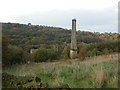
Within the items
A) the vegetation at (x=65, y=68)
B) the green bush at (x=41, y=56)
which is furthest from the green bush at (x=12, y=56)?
the green bush at (x=41, y=56)

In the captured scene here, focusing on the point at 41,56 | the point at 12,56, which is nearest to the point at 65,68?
the point at 12,56

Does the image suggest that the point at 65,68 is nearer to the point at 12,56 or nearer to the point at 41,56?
the point at 12,56

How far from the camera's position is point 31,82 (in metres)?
3.58

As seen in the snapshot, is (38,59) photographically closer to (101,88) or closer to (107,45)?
(107,45)

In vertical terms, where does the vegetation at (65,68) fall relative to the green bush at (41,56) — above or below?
above

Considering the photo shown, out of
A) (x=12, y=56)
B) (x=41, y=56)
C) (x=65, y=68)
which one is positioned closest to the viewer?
(x=65, y=68)

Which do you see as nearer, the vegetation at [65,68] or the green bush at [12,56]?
the vegetation at [65,68]

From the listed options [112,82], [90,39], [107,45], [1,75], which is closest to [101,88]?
[112,82]

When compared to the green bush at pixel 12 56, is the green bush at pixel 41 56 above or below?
below

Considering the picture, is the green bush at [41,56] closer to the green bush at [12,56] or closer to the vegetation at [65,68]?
the vegetation at [65,68]

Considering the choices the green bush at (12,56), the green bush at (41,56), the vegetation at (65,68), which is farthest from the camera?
A: the green bush at (41,56)

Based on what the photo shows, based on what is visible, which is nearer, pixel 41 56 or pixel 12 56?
pixel 12 56

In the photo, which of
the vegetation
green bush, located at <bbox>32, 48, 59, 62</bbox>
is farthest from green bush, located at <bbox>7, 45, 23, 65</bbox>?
green bush, located at <bbox>32, 48, 59, 62</bbox>

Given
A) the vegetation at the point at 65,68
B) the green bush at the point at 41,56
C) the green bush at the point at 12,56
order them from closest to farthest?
the vegetation at the point at 65,68 < the green bush at the point at 12,56 < the green bush at the point at 41,56
